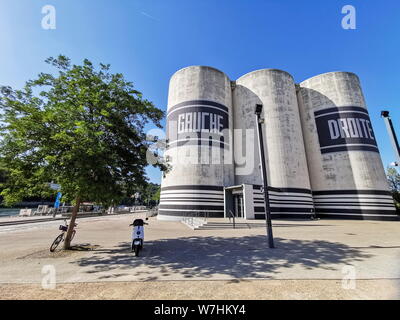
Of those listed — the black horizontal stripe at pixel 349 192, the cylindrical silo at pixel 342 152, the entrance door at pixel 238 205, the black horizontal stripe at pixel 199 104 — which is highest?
the black horizontal stripe at pixel 199 104

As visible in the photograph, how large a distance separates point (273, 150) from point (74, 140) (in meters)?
25.2

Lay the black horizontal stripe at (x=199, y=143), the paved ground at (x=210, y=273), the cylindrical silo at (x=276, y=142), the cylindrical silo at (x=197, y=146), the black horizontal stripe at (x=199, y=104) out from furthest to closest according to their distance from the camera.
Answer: the black horizontal stripe at (x=199, y=104)
the black horizontal stripe at (x=199, y=143)
the cylindrical silo at (x=276, y=142)
the cylindrical silo at (x=197, y=146)
the paved ground at (x=210, y=273)

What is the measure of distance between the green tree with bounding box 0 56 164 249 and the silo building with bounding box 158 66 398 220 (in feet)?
53.0

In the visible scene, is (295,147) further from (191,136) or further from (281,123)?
(191,136)

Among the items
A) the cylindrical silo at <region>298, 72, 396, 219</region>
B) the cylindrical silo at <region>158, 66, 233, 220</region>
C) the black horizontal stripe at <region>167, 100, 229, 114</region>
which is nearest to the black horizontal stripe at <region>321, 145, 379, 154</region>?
the cylindrical silo at <region>298, 72, 396, 219</region>

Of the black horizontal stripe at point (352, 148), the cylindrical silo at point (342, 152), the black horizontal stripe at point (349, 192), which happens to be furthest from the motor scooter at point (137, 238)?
the black horizontal stripe at point (352, 148)

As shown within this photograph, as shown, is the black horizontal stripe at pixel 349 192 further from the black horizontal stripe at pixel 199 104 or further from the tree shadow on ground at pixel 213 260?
the tree shadow on ground at pixel 213 260

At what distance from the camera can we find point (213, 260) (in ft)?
20.4

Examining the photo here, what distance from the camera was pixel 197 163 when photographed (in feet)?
79.3

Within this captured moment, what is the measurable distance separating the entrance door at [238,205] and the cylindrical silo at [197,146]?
1802 millimetres

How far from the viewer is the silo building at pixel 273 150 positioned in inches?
925

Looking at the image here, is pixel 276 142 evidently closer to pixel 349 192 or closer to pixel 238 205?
pixel 238 205

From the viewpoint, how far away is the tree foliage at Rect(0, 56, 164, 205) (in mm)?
6109
